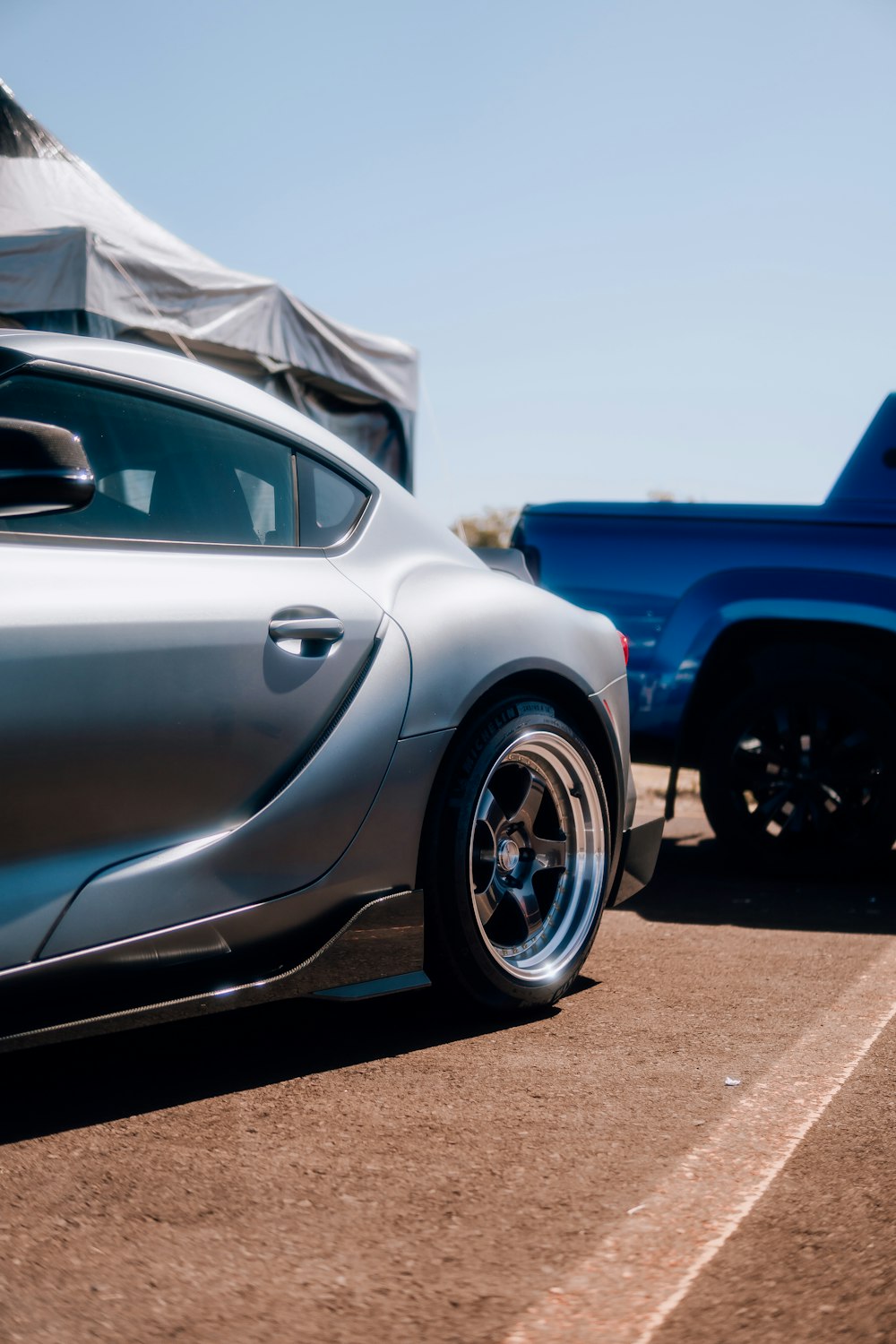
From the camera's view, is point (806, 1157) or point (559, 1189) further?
point (806, 1157)

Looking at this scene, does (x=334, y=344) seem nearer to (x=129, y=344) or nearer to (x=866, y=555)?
(x=866, y=555)

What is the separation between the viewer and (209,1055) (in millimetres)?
2986

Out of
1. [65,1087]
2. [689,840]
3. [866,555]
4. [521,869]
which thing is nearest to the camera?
[65,1087]

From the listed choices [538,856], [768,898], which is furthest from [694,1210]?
[768,898]

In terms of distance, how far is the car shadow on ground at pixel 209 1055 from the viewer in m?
2.63

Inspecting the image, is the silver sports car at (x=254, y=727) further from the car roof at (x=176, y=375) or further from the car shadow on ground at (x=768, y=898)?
the car shadow on ground at (x=768, y=898)

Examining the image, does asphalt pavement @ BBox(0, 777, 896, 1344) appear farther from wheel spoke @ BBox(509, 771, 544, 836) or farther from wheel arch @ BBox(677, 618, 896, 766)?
wheel arch @ BBox(677, 618, 896, 766)

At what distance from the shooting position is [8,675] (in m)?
2.28

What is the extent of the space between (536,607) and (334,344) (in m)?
5.86

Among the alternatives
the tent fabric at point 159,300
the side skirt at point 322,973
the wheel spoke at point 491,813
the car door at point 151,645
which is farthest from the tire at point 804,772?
the tent fabric at point 159,300

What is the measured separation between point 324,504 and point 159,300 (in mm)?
4829

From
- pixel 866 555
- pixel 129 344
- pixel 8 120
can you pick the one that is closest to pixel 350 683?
pixel 129 344

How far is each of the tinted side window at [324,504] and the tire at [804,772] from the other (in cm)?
266

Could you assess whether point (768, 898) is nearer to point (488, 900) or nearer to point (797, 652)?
point (797, 652)
